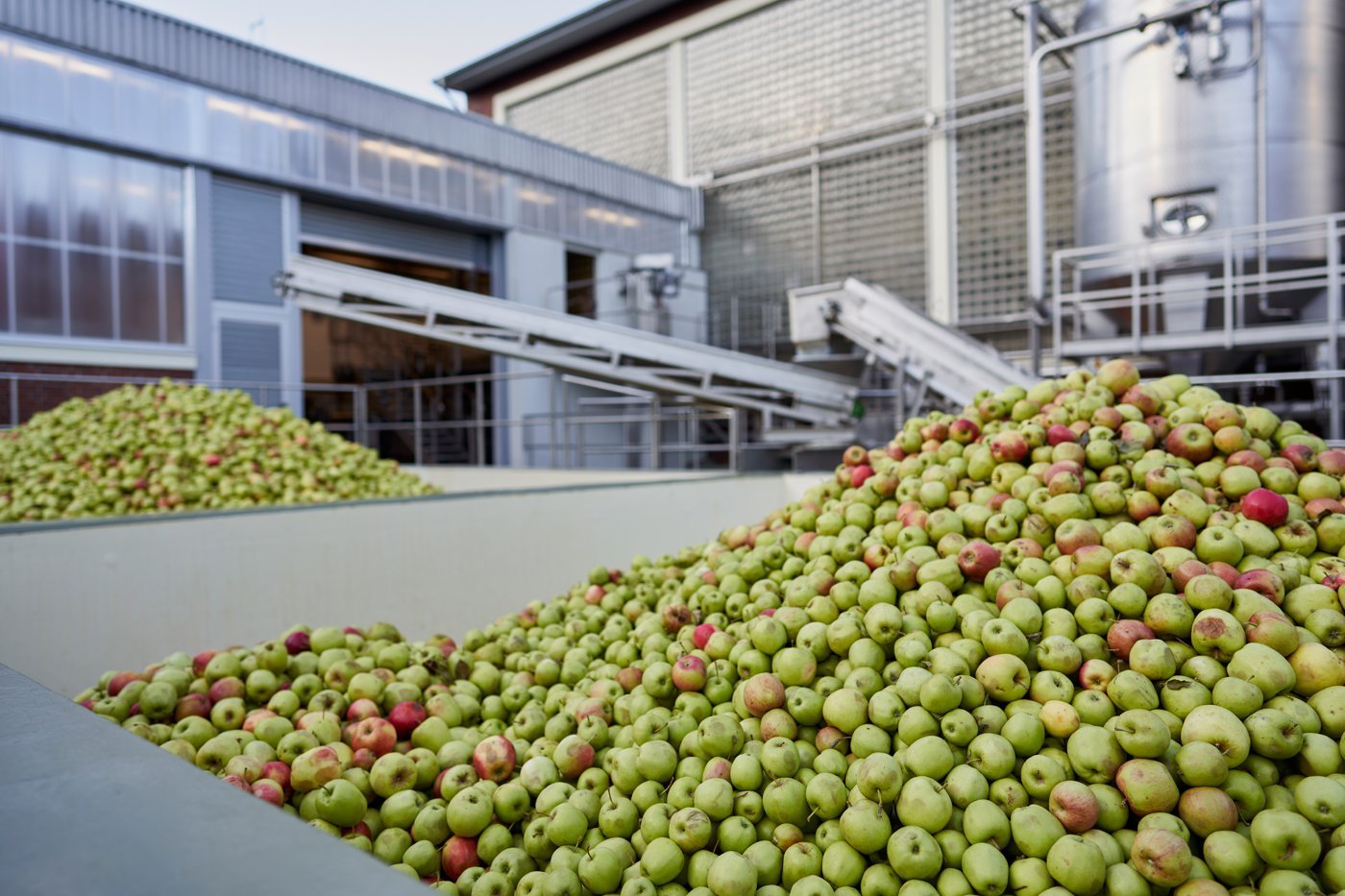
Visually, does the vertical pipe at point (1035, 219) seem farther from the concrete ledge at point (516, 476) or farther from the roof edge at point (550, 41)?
the roof edge at point (550, 41)

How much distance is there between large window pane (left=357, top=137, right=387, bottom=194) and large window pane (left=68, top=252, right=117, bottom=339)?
409cm

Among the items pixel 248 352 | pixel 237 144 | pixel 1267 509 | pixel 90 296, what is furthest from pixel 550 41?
pixel 1267 509

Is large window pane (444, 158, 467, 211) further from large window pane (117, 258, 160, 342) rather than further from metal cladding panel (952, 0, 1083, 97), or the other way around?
metal cladding panel (952, 0, 1083, 97)

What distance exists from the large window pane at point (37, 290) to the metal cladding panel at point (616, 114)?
1200 cm

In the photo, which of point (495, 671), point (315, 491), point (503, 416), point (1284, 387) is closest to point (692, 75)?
point (503, 416)

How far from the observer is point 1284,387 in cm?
933

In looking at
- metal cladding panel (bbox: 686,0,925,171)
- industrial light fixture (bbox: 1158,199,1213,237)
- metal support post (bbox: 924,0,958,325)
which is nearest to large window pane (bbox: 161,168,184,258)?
metal cladding panel (bbox: 686,0,925,171)

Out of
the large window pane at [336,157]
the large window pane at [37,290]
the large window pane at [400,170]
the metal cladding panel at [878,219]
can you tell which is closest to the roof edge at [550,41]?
the metal cladding panel at [878,219]

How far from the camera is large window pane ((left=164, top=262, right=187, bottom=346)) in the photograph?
12.4 meters

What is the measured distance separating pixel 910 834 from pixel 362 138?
15102mm

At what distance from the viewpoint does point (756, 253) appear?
58.7 ft

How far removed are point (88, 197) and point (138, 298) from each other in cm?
145

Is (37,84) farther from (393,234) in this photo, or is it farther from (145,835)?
(145,835)

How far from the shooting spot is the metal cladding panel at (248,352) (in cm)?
1284
